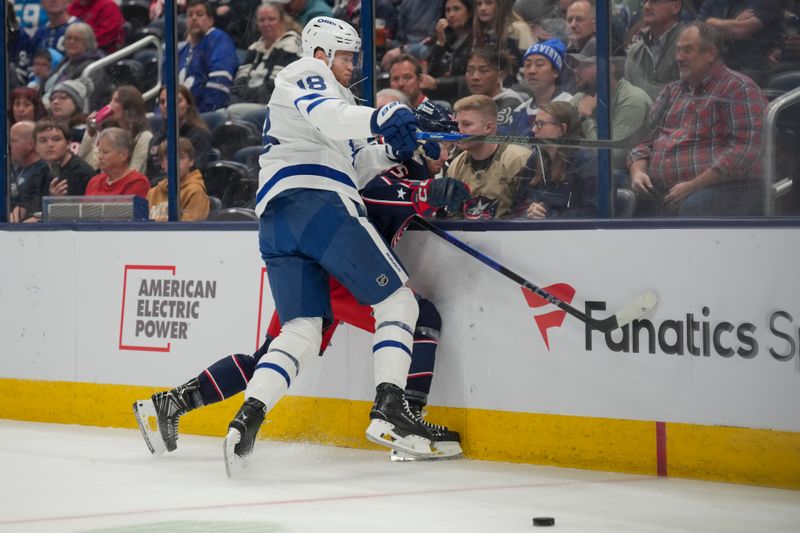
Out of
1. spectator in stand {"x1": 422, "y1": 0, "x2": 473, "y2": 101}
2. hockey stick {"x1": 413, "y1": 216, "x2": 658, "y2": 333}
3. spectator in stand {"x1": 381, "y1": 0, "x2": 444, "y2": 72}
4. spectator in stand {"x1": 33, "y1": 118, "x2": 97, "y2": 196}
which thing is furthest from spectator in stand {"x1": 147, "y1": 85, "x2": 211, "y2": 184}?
hockey stick {"x1": 413, "y1": 216, "x2": 658, "y2": 333}

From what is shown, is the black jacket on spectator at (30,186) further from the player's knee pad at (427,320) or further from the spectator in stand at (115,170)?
the player's knee pad at (427,320)

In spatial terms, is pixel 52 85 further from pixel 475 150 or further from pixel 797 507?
pixel 797 507

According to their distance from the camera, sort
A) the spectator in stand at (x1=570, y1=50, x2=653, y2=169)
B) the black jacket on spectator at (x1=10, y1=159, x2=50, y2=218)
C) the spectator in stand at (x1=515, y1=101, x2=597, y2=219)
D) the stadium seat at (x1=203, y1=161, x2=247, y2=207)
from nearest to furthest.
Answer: the spectator in stand at (x1=570, y1=50, x2=653, y2=169) → the spectator in stand at (x1=515, y1=101, x2=597, y2=219) → the stadium seat at (x1=203, y1=161, x2=247, y2=207) → the black jacket on spectator at (x1=10, y1=159, x2=50, y2=218)

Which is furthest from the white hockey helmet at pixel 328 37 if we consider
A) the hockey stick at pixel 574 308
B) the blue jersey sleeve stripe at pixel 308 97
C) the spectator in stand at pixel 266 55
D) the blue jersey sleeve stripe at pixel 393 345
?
the spectator in stand at pixel 266 55

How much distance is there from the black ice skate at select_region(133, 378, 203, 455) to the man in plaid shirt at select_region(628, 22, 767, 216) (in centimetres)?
179

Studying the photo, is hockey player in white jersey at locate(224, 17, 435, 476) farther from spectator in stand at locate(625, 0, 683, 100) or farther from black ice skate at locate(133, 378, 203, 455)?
spectator in stand at locate(625, 0, 683, 100)

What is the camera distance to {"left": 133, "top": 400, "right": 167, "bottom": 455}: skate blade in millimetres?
3702

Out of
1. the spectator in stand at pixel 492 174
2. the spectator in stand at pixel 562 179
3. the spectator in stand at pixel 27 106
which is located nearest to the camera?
the spectator in stand at pixel 562 179

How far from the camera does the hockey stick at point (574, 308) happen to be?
10.5 feet

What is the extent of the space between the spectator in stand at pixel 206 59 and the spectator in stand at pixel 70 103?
74 centimetres

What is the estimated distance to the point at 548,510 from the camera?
2.78 meters

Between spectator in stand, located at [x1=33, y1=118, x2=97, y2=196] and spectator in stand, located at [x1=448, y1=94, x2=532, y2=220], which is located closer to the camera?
spectator in stand, located at [x1=448, y1=94, x2=532, y2=220]

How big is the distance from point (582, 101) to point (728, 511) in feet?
7.56

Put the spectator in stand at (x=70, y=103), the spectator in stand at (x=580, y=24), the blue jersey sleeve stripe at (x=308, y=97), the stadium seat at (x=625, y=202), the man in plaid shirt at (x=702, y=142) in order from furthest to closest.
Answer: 1. the spectator in stand at (x=70, y=103)
2. the spectator in stand at (x=580, y=24)
3. the stadium seat at (x=625, y=202)
4. the man in plaid shirt at (x=702, y=142)
5. the blue jersey sleeve stripe at (x=308, y=97)
